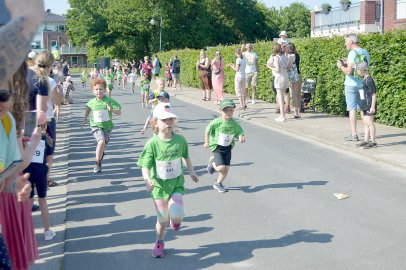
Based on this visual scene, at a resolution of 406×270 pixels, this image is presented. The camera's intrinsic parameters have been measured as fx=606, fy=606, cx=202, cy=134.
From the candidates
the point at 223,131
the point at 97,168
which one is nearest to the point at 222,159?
the point at 223,131

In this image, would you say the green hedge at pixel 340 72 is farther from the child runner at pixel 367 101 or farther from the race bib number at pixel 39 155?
the race bib number at pixel 39 155

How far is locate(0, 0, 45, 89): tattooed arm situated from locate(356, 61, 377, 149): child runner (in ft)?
31.4

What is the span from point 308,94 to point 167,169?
11.8 meters

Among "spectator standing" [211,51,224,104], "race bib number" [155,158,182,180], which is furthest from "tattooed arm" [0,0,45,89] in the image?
"spectator standing" [211,51,224,104]

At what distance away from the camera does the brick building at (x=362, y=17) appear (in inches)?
1129

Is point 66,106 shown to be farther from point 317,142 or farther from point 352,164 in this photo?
point 352,164

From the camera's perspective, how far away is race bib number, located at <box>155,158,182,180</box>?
5895mm

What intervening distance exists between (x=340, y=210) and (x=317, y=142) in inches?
216

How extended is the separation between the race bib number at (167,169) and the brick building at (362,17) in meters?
19.0

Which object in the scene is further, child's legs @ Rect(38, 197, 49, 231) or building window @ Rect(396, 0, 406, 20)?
building window @ Rect(396, 0, 406, 20)

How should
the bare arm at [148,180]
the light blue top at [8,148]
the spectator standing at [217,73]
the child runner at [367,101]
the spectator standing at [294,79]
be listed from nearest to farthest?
the light blue top at [8,148]
the bare arm at [148,180]
the child runner at [367,101]
the spectator standing at [294,79]
the spectator standing at [217,73]

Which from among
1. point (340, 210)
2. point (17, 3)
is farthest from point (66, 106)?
point (17, 3)

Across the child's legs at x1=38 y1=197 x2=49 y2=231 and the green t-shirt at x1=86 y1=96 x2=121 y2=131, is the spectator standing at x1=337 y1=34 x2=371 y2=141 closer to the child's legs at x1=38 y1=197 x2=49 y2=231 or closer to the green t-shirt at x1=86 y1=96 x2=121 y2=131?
the green t-shirt at x1=86 y1=96 x2=121 y2=131

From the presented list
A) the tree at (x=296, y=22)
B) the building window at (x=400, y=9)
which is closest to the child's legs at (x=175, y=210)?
the building window at (x=400, y=9)
